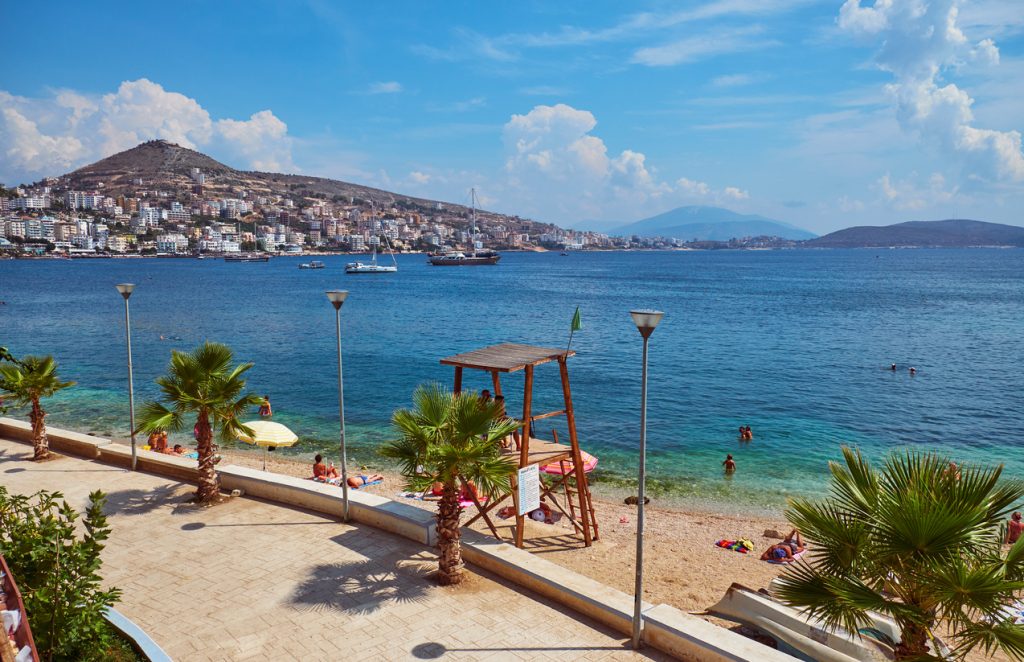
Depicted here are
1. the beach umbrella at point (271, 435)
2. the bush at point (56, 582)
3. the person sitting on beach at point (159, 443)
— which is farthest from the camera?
the person sitting on beach at point (159, 443)

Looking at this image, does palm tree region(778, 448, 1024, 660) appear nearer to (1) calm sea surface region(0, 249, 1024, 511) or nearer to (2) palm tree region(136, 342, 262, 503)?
(2) palm tree region(136, 342, 262, 503)

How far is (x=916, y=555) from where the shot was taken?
16.8 ft

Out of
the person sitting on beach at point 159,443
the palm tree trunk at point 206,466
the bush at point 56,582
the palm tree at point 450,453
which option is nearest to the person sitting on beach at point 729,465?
the palm tree at point 450,453

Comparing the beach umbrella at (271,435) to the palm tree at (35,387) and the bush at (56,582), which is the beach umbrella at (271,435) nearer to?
the palm tree at (35,387)

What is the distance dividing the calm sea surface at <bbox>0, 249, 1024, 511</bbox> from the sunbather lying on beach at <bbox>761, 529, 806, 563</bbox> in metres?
3.65

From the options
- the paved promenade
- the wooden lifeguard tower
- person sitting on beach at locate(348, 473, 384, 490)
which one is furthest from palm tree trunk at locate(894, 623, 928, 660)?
person sitting on beach at locate(348, 473, 384, 490)

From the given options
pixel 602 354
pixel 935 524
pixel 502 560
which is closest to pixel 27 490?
pixel 502 560

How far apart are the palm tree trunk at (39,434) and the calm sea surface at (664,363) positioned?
886cm

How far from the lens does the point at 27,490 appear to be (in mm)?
11992

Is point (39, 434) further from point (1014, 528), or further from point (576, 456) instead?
point (1014, 528)

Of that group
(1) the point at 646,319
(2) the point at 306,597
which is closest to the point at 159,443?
(2) the point at 306,597

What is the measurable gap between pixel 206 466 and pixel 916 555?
10.2m

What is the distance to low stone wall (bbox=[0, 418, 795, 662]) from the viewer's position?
6832mm

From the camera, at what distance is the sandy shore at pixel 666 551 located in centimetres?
1166
